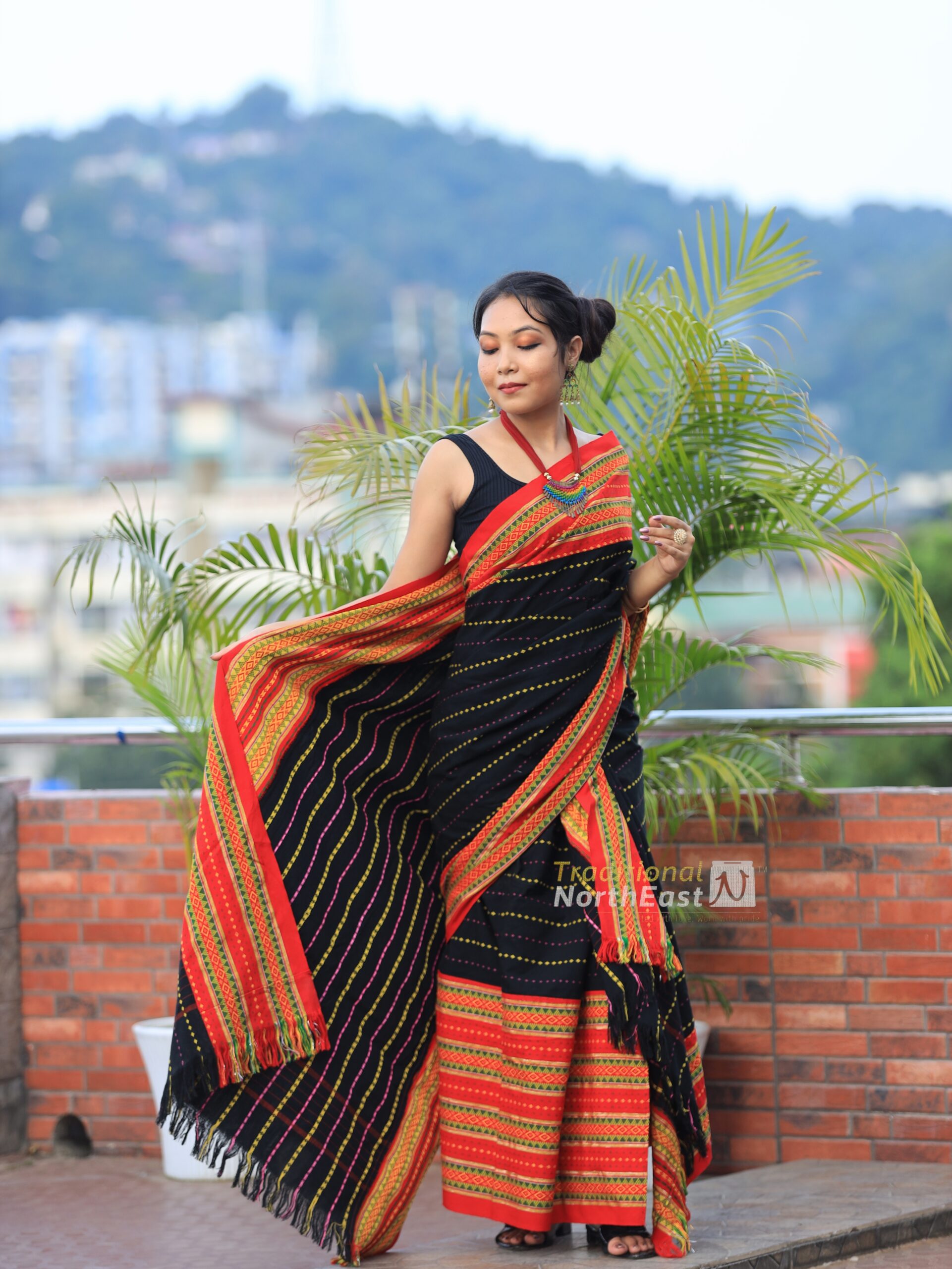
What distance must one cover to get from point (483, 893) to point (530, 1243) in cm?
67

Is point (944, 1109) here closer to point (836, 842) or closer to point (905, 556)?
point (836, 842)

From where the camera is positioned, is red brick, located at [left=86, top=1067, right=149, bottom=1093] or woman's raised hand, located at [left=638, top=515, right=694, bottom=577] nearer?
woman's raised hand, located at [left=638, top=515, right=694, bottom=577]

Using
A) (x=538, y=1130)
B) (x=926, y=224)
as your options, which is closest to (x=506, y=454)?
(x=538, y=1130)

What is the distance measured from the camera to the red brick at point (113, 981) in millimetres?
4152

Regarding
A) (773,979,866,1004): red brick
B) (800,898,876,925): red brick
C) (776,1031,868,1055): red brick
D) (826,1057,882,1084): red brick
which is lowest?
(826,1057,882,1084): red brick

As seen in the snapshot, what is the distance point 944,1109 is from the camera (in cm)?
371

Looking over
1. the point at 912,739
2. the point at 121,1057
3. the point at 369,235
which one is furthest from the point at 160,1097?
the point at 369,235

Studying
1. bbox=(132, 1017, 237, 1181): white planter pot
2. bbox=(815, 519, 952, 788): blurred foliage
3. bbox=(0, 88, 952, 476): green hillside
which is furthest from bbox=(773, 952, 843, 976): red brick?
bbox=(0, 88, 952, 476): green hillside

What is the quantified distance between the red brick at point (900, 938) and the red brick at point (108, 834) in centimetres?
191

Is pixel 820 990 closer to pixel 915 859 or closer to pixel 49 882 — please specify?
pixel 915 859

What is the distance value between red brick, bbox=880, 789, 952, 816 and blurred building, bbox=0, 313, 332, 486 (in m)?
89.0

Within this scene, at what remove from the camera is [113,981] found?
4.17 meters

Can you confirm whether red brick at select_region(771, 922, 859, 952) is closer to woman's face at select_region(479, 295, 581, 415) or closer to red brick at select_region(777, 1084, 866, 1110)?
red brick at select_region(777, 1084, 866, 1110)

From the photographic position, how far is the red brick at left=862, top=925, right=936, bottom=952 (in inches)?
147
